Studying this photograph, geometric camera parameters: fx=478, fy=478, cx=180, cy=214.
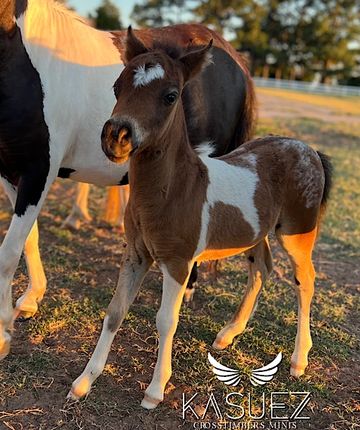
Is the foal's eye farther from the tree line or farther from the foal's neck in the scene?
the tree line

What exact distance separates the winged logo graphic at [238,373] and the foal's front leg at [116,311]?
0.65 meters

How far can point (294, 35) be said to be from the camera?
41.3 metres

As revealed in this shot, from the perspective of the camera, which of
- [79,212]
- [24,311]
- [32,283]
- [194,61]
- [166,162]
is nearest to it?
[194,61]

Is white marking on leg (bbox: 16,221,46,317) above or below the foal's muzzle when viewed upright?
below

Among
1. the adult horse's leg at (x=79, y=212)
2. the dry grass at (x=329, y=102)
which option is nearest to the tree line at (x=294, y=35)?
the dry grass at (x=329, y=102)

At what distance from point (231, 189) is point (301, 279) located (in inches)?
31.1

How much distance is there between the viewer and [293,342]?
3.06 meters

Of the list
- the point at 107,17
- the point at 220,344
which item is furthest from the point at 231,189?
the point at 107,17

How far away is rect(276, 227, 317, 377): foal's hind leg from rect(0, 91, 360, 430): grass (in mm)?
98

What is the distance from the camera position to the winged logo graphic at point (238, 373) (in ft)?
8.64

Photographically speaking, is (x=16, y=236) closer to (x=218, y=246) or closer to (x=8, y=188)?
(x=8, y=188)

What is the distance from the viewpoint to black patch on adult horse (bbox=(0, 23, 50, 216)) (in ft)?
7.95

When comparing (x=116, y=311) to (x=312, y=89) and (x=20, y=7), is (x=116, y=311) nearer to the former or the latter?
(x=20, y=7)

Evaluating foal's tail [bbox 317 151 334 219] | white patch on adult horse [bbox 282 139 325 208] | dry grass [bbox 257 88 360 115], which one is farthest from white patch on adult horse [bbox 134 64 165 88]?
dry grass [bbox 257 88 360 115]
